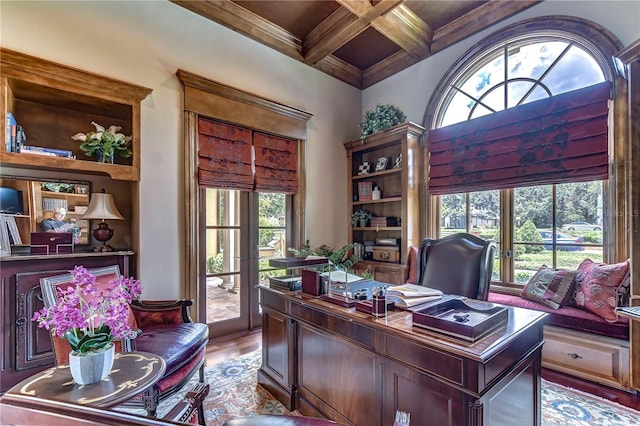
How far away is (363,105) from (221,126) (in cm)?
248

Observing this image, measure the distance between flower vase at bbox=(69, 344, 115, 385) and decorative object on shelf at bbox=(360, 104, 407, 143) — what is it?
3.70 meters

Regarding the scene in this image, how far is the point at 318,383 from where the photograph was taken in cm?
173

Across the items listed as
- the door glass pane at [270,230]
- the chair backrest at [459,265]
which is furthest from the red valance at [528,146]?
the door glass pane at [270,230]

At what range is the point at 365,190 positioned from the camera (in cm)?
435

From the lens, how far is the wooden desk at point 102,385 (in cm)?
114

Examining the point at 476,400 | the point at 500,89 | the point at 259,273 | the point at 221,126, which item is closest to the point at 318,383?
the point at 476,400

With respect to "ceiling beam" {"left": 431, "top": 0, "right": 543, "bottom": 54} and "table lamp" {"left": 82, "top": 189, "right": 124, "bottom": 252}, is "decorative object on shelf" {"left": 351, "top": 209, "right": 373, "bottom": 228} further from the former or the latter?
"table lamp" {"left": 82, "top": 189, "right": 124, "bottom": 252}

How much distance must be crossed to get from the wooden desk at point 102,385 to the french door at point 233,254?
1.79 m

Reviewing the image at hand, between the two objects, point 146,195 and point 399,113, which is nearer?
point 146,195

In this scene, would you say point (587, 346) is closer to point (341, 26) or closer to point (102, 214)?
point (341, 26)

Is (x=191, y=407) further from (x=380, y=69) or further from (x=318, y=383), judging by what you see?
(x=380, y=69)

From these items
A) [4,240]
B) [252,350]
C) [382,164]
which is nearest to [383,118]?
[382,164]

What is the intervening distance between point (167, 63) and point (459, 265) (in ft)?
10.7

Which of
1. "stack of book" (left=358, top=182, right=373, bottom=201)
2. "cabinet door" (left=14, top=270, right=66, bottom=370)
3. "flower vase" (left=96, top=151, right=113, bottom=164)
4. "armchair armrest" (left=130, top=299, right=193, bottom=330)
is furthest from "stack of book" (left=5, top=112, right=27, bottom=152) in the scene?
"stack of book" (left=358, top=182, right=373, bottom=201)
